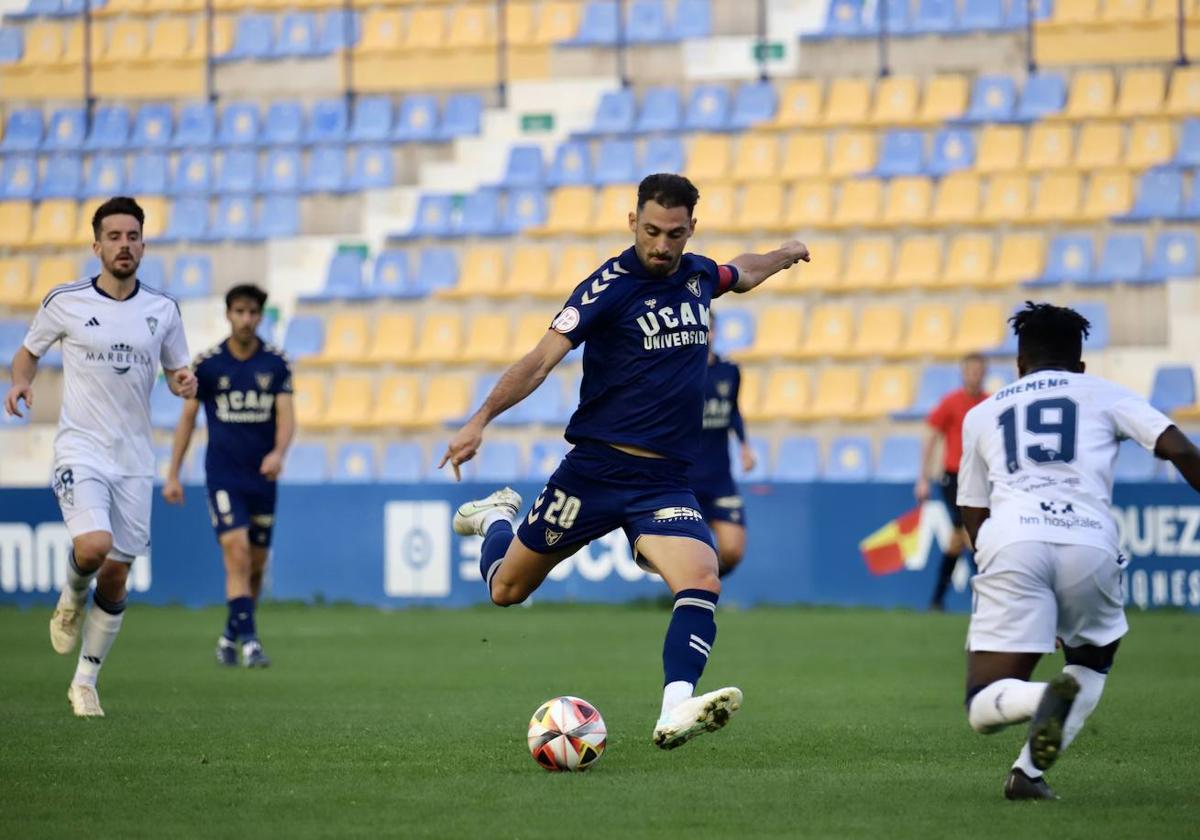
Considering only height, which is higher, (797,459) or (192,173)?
(192,173)

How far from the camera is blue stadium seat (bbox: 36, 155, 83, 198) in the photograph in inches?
1027

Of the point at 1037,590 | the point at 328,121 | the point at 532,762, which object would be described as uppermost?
the point at 328,121

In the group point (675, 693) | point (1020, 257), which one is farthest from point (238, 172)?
point (675, 693)

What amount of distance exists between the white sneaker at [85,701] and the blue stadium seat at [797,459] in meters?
11.4

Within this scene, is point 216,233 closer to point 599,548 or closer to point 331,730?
point 599,548

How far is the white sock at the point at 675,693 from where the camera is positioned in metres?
7.30

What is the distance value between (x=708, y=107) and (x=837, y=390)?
505 cm

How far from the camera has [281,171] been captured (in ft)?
82.8

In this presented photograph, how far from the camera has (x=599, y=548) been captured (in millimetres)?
19344

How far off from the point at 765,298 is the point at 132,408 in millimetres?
12828

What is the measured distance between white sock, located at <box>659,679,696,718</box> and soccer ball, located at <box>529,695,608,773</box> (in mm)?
435

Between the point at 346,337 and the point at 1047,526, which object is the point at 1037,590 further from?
the point at 346,337

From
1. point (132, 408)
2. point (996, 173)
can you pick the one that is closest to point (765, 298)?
point (996, 173)

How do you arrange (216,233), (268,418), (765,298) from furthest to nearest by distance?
(216,233), (765,298), (268,418)
